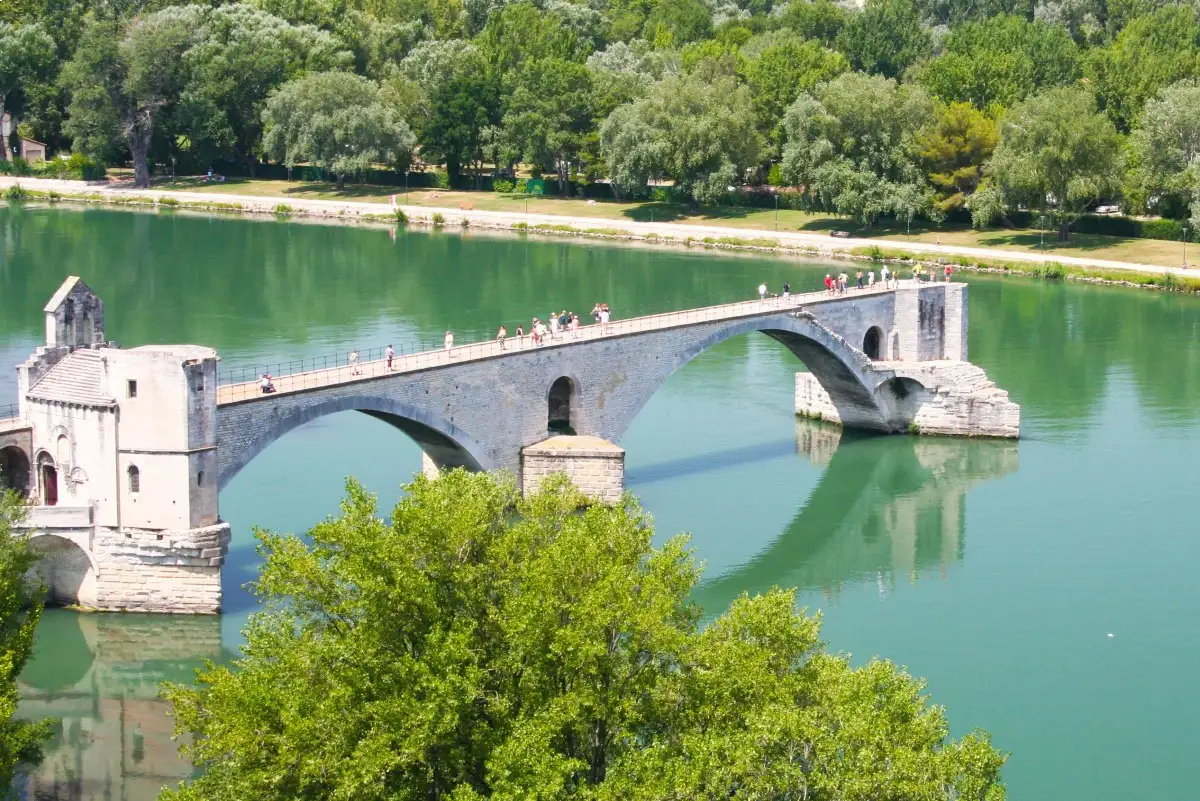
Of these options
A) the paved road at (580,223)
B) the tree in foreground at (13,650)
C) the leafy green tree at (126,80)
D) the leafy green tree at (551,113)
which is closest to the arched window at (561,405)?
the tree in foreground at (13,650)

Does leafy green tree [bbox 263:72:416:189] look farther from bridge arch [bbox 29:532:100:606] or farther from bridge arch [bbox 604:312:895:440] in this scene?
bridge arch [bbox 29:532:100:606]

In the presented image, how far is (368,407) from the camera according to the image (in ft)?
A: 154

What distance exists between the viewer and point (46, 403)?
42344 millimetres

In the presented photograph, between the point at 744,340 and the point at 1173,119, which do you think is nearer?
the point at 744,340

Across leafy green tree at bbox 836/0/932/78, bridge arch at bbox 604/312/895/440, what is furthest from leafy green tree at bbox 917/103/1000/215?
bridge arch at bbox 604/312/895/440

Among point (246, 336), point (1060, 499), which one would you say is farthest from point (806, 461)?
point (246, 336)

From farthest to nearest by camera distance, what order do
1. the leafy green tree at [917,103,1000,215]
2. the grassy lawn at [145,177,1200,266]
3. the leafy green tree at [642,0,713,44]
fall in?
the leafy green tree at [642,0,713,44], the leafy green tree at [917,103,1000,215], the grassy lawn at [145,177,1200,266]

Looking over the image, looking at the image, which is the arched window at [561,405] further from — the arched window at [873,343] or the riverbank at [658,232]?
the riverbank at [658,232]

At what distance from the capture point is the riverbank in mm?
99750

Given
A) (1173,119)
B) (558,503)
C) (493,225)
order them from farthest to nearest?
(493,225), (1173,119), (558,503)

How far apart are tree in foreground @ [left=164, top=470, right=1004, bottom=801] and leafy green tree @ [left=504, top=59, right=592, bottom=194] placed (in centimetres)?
9472

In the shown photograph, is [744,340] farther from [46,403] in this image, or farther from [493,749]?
[493,749]

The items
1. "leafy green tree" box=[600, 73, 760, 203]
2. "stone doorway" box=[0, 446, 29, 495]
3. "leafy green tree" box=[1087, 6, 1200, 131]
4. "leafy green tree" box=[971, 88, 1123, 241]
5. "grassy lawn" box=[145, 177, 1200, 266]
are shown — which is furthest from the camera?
"leafy green tree" box=[1087, 6, 1200, 131]

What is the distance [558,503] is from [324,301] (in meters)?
58.1
